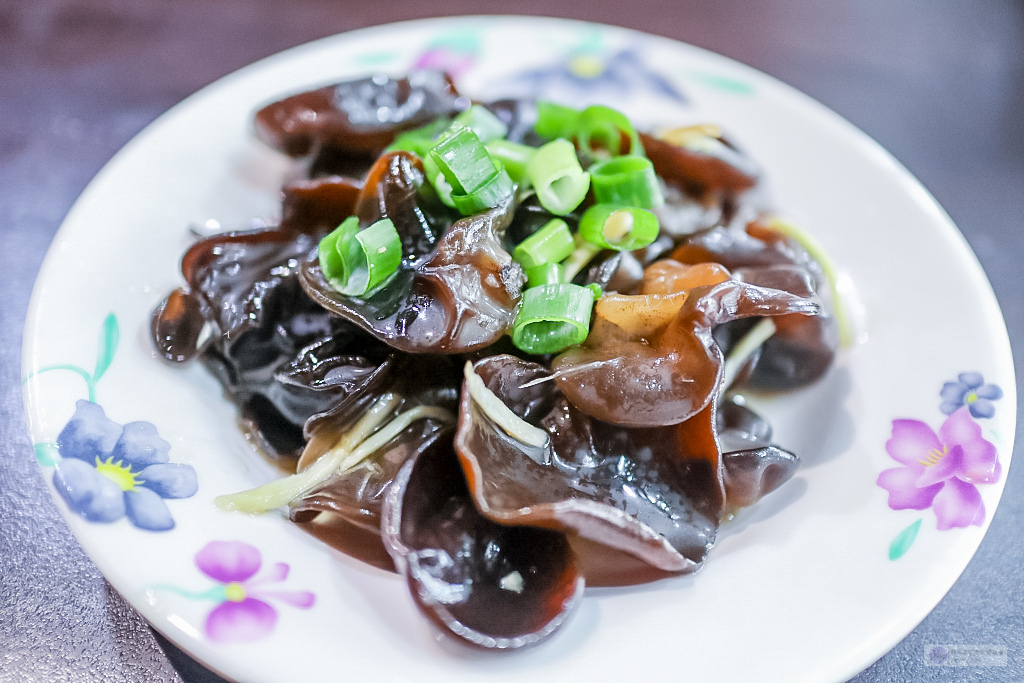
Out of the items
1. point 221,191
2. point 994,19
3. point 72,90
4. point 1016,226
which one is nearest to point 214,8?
point 72,90

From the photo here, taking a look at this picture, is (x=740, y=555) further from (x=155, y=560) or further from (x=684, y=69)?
(x=684, y=69)

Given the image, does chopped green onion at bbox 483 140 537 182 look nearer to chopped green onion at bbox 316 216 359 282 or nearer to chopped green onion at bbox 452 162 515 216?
chopped green onion at bbox 452 162 515 216

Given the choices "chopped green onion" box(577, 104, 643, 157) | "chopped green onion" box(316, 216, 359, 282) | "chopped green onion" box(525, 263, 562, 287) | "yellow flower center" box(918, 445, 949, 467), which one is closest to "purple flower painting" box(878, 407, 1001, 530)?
"yellow flower center" box(918, 445, 949, 467)

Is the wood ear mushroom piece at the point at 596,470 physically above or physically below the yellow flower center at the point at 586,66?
below

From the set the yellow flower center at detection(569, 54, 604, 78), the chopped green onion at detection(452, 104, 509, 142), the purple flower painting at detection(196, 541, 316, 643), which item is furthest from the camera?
the yellow flower center at detection(569, 54, 604, 78)

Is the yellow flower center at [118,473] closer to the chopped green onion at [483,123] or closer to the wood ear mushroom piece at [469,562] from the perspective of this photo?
the wood ear mushroom piece at [469,562]

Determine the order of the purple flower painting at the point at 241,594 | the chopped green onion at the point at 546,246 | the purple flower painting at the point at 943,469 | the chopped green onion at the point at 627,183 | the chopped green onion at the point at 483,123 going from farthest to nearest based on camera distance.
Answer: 1. the chopped green onion at the point at 483,123
2. the chopped green onion at the point at 627,183
3. the chopped green onion at the point at 546,246
4. the purple flower painting at the point at 943,469
5. the purple flower painting at the point at 241,594

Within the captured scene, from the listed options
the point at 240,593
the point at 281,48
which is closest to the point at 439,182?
the point at 240,593

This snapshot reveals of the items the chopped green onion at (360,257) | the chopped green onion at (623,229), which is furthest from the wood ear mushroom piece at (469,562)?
the chopped green onion at (623,229)
